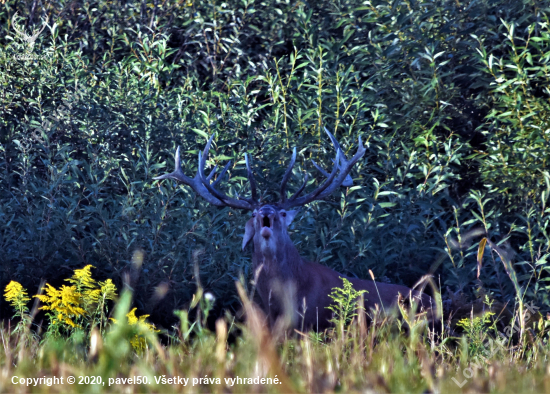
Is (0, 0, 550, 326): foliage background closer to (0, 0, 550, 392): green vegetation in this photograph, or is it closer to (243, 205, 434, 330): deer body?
(0, 0, 550, 392): green vegetation

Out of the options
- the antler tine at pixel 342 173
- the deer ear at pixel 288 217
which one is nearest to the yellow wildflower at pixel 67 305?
the deer ear at pixel 288 217

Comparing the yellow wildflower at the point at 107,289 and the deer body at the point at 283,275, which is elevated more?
the deer body at the point at 283,275

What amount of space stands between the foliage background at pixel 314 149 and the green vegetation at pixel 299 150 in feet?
0.09

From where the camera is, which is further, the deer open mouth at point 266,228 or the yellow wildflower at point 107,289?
the deer open mouth at point 266,228

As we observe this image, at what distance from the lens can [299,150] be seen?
772 centimetres

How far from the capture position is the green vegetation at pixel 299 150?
→ 6.40 metres

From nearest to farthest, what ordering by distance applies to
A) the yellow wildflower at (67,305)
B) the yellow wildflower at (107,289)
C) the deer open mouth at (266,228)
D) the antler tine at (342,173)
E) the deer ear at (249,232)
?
the yellow wildflower at (107,289), the yellow wildflower at (67,305), the deer open mouth at (266,228), the deer ear at (249,232), the antler tine at (342,173)

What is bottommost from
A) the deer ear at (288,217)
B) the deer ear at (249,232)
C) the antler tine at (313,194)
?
the deer ear at (249,232)

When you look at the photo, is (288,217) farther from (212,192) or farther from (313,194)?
(212,192)

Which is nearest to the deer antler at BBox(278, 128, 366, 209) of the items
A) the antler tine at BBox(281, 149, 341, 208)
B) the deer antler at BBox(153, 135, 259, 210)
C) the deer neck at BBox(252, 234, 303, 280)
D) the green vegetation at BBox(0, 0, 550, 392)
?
the antler tine at BBox(281, 149, 341, 208)

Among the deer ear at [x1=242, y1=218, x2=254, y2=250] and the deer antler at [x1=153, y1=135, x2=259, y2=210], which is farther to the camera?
the deer antler at [x1=153, y1=135, x2=259, y2=210]

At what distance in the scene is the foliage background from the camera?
644 centimetres

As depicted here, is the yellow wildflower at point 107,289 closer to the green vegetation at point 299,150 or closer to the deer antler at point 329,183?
the green vegetation at point 299,150

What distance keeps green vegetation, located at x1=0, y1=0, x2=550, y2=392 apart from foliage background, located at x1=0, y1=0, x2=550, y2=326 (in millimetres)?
27
